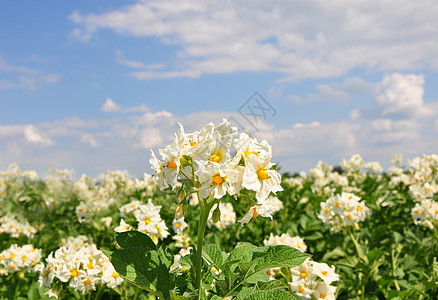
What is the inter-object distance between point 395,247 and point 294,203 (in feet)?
6.87

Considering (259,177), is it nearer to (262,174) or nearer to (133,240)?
(262,174)

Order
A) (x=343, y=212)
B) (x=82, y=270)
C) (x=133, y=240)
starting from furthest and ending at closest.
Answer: (x=343, y=212) → (x=82, y=270) → (x=133, y=240)

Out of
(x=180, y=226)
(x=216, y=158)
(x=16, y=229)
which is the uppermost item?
Result: (x=216, y=158)

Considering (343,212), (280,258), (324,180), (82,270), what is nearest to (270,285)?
(280,258)

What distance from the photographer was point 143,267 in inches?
60.0

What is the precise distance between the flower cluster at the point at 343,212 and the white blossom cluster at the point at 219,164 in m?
2.44

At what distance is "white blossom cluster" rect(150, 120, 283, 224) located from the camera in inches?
56.4

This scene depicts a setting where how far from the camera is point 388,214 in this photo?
536cm

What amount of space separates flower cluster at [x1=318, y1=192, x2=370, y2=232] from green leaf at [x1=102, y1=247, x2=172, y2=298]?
267 centimetres

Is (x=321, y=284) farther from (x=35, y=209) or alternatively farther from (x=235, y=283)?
(x=35, y=209)

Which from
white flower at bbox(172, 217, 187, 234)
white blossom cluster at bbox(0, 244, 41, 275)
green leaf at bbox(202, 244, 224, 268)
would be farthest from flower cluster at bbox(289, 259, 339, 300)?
white blossom cluster at bbox(0, 244, 41, 275)

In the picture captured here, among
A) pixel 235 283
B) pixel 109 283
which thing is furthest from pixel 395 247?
pixel 235 283

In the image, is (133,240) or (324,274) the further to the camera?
(324,274)

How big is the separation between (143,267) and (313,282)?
4.44 feet
